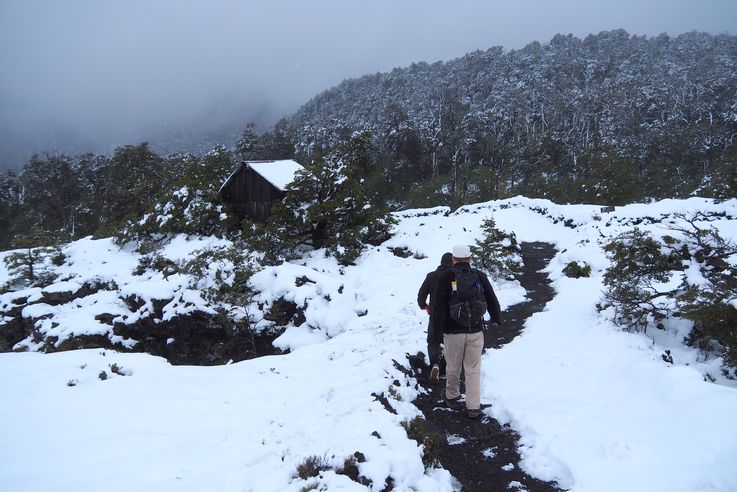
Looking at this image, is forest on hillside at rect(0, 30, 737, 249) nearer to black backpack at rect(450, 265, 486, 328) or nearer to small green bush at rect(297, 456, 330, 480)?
black backpack at rect(450, 265, 486, 328)

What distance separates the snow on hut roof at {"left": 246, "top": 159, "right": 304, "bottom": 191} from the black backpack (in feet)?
60.8

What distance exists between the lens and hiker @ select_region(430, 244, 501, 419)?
5.07 meters

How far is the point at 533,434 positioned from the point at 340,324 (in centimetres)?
648

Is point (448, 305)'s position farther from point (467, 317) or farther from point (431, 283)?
point (431, 283)

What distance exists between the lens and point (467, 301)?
5066mm

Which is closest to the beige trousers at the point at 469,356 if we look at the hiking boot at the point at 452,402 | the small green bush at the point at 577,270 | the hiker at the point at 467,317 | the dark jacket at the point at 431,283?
the hiker at the point at 467,317

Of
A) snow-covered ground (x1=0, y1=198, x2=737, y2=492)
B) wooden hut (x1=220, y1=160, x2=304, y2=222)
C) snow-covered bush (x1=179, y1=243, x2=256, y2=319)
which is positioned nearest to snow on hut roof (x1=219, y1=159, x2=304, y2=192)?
wooden hut (x1=220, y1=160, x2=304, y2=222)

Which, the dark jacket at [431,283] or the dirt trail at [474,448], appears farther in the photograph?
the dark jacket at [431,283]

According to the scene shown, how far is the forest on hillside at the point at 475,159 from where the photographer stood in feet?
89.2

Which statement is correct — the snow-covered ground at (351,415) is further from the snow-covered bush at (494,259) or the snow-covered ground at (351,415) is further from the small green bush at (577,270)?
the snow-covered bush at (494,259)

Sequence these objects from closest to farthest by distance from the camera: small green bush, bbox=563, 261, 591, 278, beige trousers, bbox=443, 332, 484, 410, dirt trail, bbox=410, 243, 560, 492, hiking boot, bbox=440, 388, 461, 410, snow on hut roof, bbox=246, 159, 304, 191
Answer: dirt trail, bbox=410, 243, 560, 492
beige trousers, bbox=443, 332, 484, 410
hiking boot, bbox=440, 388, 461, 410
small green bush, bbox=563, 261, 591, 278
snow on hut roof, bbox=246, 159, 304, 191

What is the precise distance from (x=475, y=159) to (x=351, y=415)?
168 ft

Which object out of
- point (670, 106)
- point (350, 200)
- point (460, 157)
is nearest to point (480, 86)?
point (670, 106)

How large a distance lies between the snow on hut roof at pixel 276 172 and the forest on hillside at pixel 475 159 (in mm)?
2641
